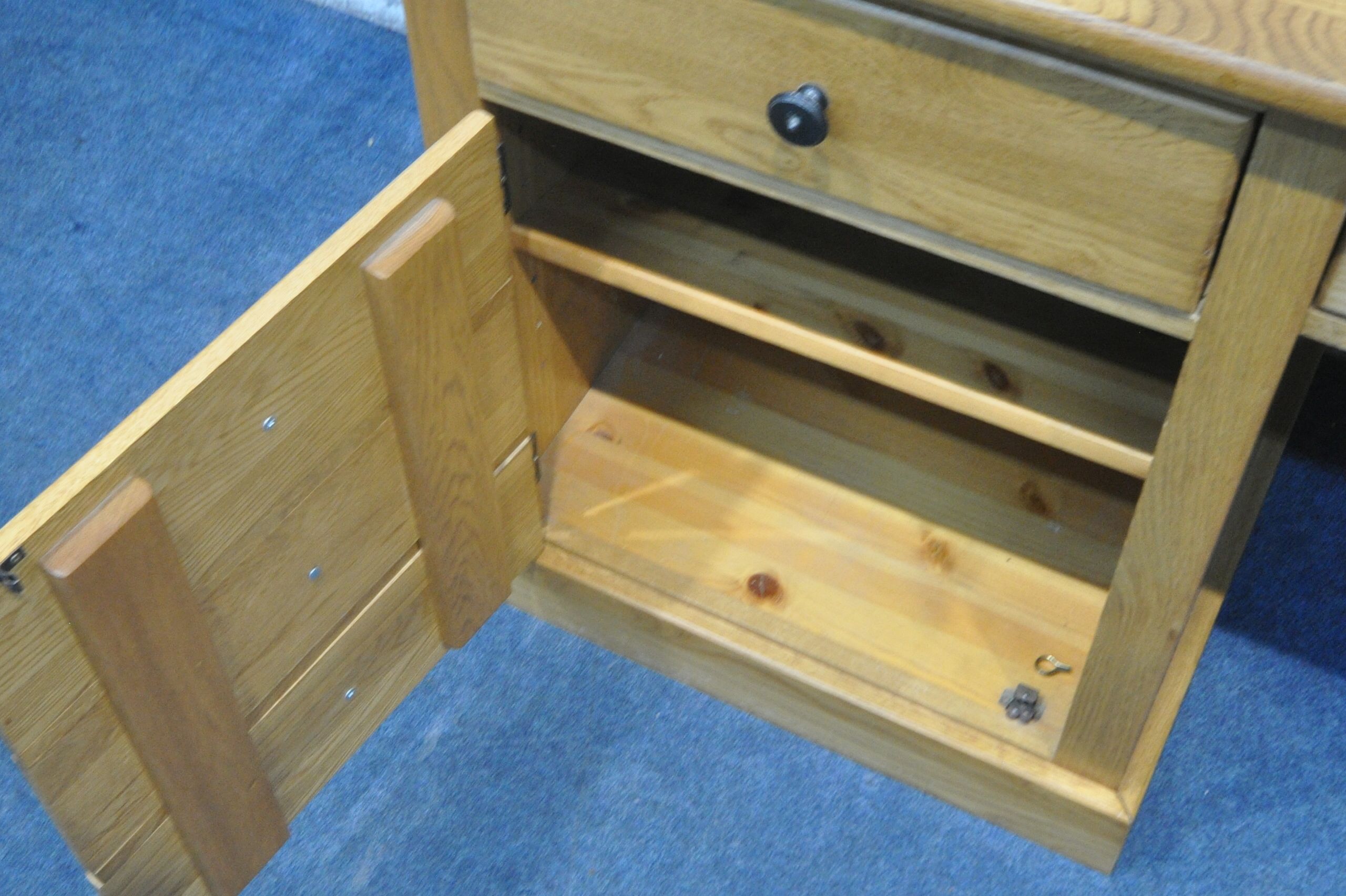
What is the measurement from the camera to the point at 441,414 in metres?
0.76

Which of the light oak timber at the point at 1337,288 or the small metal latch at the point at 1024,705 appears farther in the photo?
the small metal latch at the point at 1024,705

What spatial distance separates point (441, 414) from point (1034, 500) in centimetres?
44

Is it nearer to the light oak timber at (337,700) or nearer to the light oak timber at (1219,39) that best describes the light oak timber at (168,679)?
the light oak timber at (337,700)

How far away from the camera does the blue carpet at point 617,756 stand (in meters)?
0.93

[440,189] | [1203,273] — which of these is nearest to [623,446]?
[440,189]

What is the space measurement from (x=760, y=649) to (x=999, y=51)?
1.51 feet

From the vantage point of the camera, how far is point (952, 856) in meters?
0.94

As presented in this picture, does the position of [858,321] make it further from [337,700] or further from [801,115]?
[337,700]

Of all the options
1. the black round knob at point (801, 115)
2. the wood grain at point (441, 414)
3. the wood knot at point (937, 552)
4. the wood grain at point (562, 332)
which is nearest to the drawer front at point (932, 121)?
the black round knob at point (801, 115)

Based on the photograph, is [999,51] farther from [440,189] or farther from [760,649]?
[760,649]

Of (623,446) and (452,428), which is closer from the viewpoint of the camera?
(452,428)

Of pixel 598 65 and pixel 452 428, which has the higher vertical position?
pixel 598 65

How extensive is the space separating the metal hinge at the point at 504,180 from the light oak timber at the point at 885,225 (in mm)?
32

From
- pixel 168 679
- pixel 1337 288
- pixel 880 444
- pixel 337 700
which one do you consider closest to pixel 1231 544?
pixel 880 444
